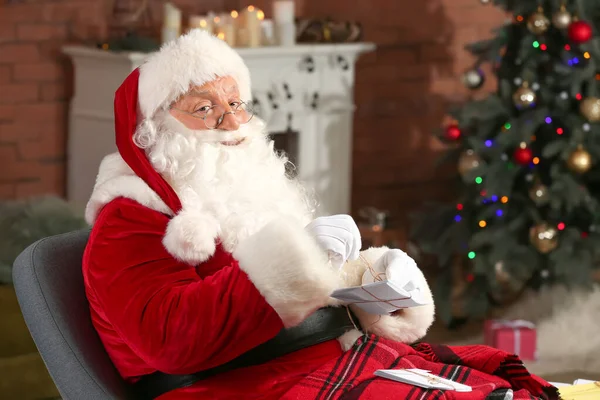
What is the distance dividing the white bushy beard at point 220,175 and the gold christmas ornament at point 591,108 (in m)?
2.20

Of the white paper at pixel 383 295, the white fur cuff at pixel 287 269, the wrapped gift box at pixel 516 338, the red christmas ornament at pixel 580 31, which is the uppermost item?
the red christmas ornament at pixel 580 31

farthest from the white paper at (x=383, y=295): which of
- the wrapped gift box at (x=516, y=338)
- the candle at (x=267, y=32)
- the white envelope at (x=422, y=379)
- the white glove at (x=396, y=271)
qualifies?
the candle at (x=267, y=32)

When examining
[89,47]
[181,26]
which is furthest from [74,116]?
[181,26]

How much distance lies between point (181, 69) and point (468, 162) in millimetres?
2359

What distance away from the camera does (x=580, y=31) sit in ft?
12.9

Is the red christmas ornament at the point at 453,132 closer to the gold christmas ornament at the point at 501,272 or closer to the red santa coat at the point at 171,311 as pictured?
the gold christmas ornament at the point at 501,272

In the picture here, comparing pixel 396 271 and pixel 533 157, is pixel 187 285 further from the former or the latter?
pixel 533 157

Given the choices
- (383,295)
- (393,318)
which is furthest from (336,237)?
(393,318)

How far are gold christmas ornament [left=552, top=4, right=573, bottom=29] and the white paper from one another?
7.88 feet

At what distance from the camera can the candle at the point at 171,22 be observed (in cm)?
404

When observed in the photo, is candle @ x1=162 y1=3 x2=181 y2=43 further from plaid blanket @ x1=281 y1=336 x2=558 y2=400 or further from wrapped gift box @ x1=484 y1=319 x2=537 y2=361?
plaid blanket @ x1=281 y1=336 x2=558 y2=400

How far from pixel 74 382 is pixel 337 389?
1.55ft

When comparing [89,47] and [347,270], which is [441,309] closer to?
[89,47]

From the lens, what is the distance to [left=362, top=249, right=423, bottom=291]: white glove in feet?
6.12
